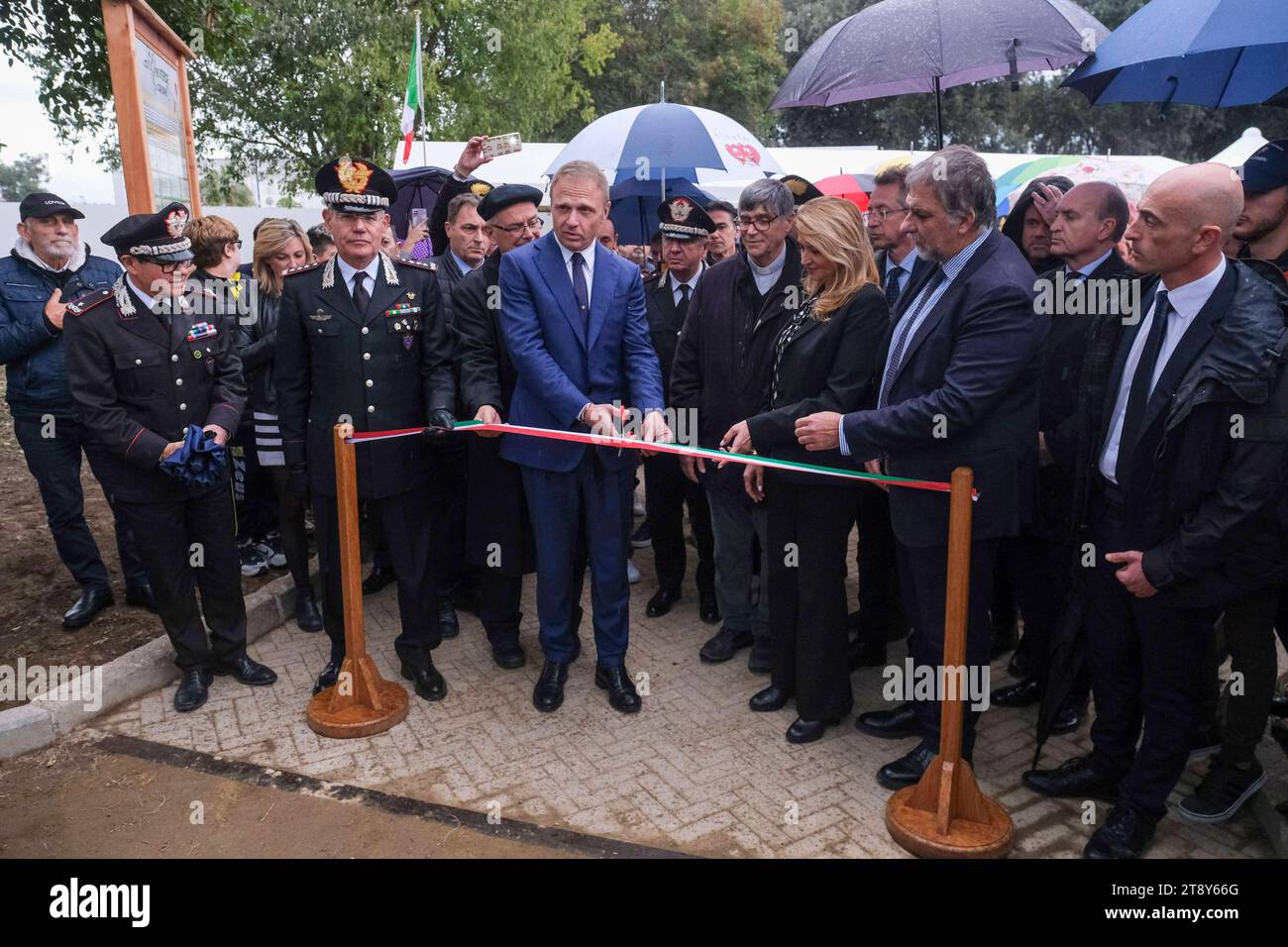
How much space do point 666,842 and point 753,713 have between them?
1.07 meters

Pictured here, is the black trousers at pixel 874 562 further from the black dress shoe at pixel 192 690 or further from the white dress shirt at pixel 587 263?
the black dress shoe at pixel 192 690

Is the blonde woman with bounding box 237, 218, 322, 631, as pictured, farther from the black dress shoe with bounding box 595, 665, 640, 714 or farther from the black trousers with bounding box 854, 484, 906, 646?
the black trousers with bounding box 854, 484, 906, 646

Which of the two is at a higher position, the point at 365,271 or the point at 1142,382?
the point at 365,271

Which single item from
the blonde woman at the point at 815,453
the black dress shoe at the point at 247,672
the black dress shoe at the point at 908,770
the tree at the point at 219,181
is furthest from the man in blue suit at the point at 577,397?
the tree at the point at 219,181

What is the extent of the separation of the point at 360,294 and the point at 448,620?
1.98 metres

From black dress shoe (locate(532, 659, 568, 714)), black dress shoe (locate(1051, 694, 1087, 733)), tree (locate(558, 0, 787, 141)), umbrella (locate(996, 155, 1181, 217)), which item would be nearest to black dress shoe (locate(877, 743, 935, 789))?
black dress shoe (locate(1051, 694, 1087, 733))

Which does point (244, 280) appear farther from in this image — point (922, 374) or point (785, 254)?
point (922, 374)

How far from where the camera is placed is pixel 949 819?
329 centimetres

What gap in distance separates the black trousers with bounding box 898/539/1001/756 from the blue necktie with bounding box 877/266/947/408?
62cm

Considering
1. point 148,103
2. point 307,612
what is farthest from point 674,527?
point 148,103

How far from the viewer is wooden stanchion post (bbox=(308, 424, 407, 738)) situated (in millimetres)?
4027

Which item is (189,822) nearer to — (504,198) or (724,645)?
(724,645)

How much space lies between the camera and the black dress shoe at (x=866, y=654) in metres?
4.79

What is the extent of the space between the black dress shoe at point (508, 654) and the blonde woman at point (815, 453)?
139cm
